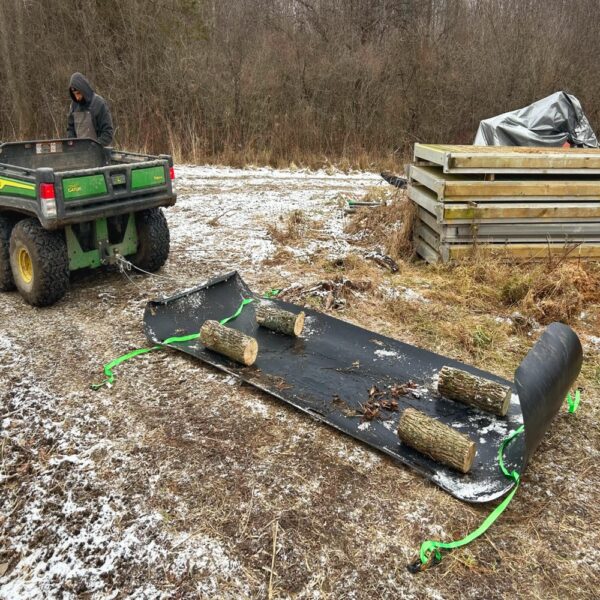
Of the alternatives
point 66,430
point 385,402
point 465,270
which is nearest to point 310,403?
point 385,402

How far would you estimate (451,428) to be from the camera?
10.8 feet

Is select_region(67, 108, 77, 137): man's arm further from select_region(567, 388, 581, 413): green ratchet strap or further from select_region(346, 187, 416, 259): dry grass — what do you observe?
select_region(567, 388, 581, 413): green ratchet strap

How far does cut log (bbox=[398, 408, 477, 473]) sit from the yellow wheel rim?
394 centimetres

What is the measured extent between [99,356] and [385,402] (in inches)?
89.8

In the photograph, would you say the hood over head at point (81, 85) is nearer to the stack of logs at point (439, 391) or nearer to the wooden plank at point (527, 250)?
the stack of logs at point (439, 391)

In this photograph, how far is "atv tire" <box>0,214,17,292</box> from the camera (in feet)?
17.9

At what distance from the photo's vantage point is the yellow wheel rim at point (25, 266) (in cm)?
532

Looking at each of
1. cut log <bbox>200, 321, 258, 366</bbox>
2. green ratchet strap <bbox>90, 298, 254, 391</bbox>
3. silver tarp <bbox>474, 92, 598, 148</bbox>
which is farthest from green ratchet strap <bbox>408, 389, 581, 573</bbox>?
silver tarp <bbox>474, 92, 598, 148</bbox>

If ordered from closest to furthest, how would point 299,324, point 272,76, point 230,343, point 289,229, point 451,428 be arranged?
1. point 451,428
2. point 230,343
3. point 299,324
4. point 289,229
5. point 272,76

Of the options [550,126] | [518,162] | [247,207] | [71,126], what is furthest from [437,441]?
[550,126]

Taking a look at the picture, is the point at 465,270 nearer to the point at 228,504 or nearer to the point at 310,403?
the point at 310,403

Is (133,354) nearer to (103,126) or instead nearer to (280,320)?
(280,320)

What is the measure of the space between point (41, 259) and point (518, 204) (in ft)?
15.9

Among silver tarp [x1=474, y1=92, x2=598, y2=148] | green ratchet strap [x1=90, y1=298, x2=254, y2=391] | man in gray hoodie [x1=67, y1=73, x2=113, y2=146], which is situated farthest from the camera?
silver tarp [x1=474, y1=92, x2=598, y2=148]
